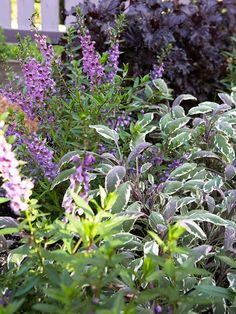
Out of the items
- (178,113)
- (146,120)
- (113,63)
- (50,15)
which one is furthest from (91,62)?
(50,15)

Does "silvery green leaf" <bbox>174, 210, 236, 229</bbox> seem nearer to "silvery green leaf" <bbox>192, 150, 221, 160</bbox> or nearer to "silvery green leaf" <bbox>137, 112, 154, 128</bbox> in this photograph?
"silvery green leaf" <bbox>192, 150, 221, 160</bbox>

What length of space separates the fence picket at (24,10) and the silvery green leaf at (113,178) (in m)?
4.52

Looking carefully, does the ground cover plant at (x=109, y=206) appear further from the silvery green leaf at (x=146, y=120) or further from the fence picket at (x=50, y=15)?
the fence picket at (x=50, y=15)

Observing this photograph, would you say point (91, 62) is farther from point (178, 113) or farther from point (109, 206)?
point (109, 206)

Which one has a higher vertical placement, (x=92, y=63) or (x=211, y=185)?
(x=92, y=63)

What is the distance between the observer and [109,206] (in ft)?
4.50

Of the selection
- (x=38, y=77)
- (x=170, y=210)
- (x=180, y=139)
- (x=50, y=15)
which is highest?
(x=38, y=77)

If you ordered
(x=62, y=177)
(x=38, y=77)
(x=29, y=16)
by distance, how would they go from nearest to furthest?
(x=62, y=177), (x=38, y=77), (x=29, y=16)

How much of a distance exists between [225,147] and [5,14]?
15.8ft

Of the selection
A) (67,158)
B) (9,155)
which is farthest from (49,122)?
(9,155)

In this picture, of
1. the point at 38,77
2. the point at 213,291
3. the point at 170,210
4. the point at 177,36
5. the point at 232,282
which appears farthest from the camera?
the point at 177,36

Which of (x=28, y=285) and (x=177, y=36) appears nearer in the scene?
(x=28, y=285)

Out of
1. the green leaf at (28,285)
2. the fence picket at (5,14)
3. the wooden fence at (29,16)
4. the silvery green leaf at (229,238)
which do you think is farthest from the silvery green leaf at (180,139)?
the fence picket at (5,14)

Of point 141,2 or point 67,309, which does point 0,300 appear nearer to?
point 67,309
